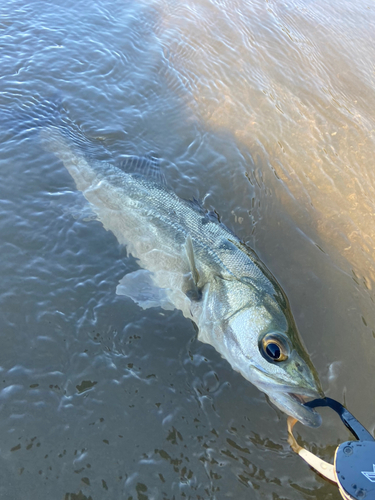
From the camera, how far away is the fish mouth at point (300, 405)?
312 cm

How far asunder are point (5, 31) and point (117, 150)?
4801mm

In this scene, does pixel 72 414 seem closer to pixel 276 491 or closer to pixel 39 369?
pixel 39 369

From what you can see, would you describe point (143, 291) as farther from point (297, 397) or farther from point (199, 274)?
point (297, 397)

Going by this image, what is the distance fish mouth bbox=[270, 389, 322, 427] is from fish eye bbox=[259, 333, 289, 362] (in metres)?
0.32

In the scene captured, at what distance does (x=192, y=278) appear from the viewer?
4.44m

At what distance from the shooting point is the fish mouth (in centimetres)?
312

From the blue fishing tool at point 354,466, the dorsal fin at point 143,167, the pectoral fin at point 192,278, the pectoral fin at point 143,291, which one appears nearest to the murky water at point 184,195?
the pectoral fin at point 143,291

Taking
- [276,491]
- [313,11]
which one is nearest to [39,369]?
[276,491]

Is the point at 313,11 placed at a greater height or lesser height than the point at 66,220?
greater

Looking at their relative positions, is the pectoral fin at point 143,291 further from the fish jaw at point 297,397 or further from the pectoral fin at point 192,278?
the fish jaw at point 297,397

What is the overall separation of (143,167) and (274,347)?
331 centimetres

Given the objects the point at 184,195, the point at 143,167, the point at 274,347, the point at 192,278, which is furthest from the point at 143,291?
the point at 143,167

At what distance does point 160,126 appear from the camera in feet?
23.2

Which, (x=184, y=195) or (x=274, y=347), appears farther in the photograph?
(x=184, y=195)
